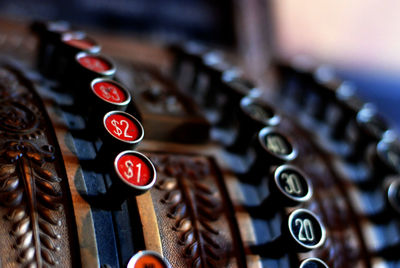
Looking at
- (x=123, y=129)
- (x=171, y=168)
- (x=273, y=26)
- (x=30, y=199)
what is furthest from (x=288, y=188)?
(x=273, y=26)

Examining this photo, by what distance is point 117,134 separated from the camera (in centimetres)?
80

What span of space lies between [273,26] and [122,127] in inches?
36.6

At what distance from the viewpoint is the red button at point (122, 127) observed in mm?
804

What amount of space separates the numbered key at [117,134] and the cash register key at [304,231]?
12.8 inches

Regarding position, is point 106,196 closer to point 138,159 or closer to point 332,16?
point 138,159

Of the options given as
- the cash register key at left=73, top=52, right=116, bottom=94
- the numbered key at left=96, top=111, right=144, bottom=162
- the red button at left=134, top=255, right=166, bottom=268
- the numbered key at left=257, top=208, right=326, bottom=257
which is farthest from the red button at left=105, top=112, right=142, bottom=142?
the numbered key at left=257, top=208, right=326, bottom=257

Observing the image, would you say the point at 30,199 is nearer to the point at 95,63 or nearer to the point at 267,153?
the point at 95,63

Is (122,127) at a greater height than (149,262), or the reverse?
(122,127)

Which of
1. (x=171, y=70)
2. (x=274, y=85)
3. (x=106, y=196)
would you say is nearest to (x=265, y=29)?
(x=274, y=85)

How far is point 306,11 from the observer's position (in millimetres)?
2123

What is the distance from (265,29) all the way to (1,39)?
0.85 meters

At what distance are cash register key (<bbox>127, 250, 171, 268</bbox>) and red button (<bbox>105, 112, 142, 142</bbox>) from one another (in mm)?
209

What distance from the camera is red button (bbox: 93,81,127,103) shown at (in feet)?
2.88

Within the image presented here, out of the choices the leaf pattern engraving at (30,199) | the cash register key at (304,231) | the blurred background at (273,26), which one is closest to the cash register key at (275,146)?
the cash register key at (304,231)
